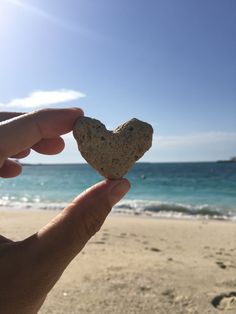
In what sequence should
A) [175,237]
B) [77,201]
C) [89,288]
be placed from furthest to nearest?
[175,237] → [89,288] → [77,201]

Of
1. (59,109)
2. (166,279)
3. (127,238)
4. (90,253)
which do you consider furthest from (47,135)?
(127,238)

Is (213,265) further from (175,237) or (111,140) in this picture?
(111,140)

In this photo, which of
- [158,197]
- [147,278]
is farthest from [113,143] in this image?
[158,197]

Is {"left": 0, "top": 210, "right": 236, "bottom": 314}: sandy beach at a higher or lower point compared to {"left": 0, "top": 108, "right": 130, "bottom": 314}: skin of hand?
lower

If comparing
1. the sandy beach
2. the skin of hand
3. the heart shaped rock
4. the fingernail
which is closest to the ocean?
the sandy beach

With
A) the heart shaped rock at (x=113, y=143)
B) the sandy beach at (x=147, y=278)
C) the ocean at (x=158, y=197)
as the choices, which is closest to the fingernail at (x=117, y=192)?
the heart shaped rock at (x=113, y=143)

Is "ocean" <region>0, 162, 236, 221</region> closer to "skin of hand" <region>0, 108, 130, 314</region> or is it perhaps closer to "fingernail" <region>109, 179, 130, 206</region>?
"fingernail" <region>109, 179, 130, 206</region>
